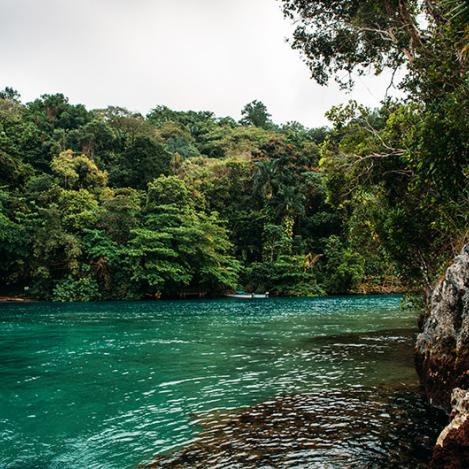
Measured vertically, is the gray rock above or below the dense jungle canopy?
below

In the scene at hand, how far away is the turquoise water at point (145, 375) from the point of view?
683cm

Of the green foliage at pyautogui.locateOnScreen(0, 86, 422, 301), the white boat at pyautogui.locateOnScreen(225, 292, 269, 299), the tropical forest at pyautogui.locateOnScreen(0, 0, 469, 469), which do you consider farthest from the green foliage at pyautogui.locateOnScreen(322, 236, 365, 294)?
the tropical forest at pyautogui.locateOnScreen(0, 0, 469, 469)

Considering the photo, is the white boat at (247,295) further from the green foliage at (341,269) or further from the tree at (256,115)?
the tree at (256,115)

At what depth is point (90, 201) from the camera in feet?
137

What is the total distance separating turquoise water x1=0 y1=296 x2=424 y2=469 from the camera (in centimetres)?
683

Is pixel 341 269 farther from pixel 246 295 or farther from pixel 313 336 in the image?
pixel 313 336

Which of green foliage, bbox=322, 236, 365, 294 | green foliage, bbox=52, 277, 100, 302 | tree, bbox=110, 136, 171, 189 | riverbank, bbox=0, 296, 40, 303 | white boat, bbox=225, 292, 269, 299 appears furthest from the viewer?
tree, bbox=110, 136, 171, 189

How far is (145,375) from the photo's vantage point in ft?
37.1

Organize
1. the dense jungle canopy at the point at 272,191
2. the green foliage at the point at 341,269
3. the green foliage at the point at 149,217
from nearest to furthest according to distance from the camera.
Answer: the dense jungle canopy at the point at 272,191 → the green foliage at the point at 149,217 → the green foliage at the point at 341,269

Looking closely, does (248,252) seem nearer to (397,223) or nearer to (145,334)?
(145,334)

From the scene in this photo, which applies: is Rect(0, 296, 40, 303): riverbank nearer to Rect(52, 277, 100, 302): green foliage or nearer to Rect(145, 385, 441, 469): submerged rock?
Rect(52, 277, 100, 302): green foliage

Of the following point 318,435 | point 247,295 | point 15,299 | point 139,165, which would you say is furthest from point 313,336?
point 139,165

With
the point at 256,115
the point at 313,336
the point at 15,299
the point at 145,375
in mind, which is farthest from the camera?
the point at 256,115

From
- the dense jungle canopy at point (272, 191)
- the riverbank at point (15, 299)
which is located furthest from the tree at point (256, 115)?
the riverbank at point (15, 299)
